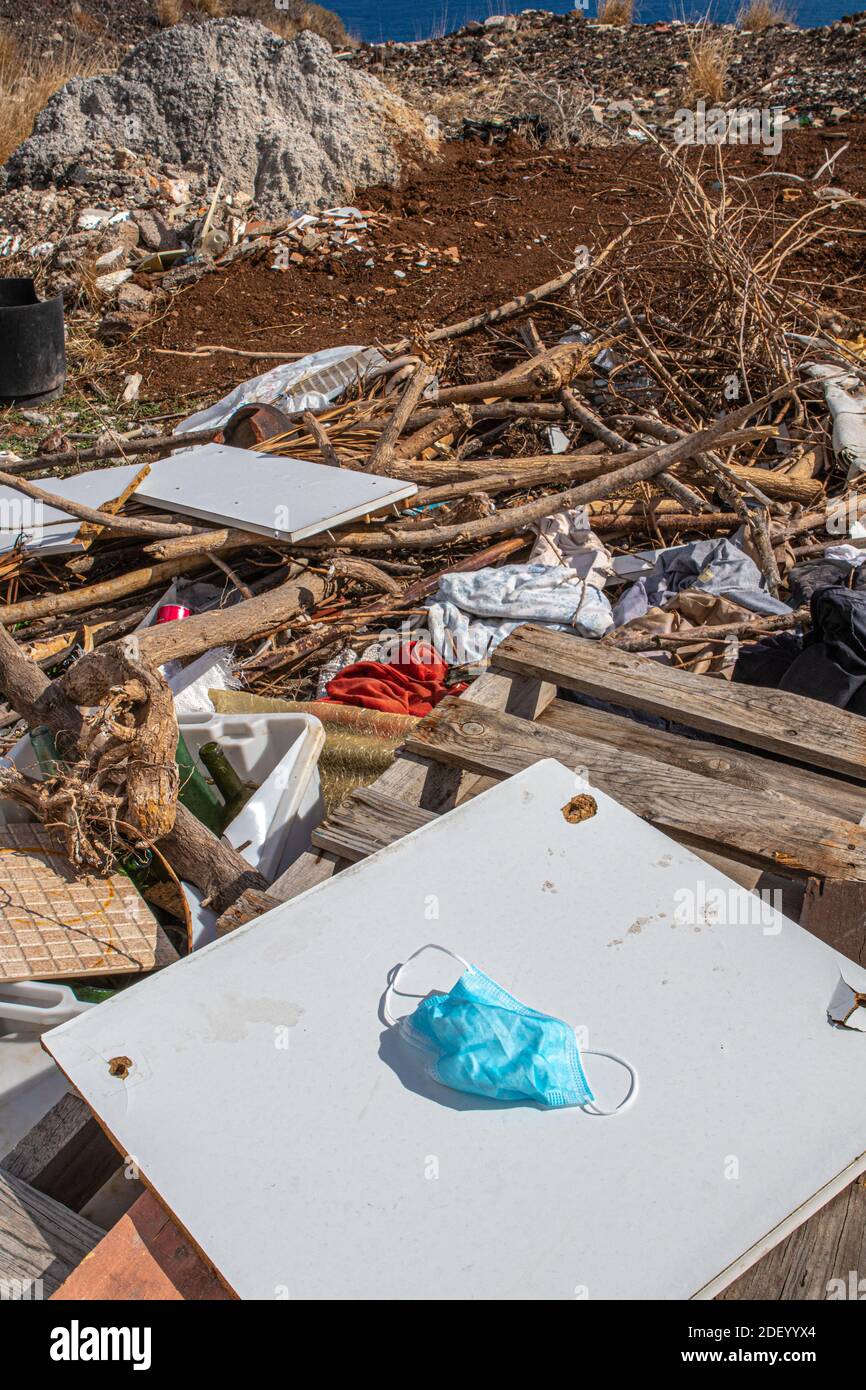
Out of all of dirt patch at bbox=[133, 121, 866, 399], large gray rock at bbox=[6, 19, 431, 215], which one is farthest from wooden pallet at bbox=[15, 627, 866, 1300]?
large gray rock at bbox=[6, 19, 431, 215]

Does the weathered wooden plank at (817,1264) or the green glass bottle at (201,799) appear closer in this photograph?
the weathered wooden plank at (817,1264)

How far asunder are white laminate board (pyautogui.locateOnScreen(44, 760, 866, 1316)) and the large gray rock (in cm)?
927

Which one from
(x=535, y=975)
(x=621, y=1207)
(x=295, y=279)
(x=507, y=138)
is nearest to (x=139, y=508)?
(x=535, y=975)

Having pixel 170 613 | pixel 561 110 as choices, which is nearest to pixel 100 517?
pixel 170 613

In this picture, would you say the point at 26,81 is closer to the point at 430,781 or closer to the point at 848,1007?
the point at 430,781

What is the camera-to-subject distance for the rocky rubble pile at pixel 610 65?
499 inches

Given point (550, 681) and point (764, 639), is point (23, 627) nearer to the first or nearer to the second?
point (550, 681)

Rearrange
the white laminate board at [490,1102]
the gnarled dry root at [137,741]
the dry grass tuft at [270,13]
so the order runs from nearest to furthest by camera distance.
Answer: the white laminate board at [490,1102]
the gnarled dry root at [137,741]
the dry grass tuft at [270,13]

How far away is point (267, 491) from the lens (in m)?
4.35

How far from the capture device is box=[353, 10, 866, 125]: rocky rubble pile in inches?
499

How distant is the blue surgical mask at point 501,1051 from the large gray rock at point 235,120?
31.3 feet

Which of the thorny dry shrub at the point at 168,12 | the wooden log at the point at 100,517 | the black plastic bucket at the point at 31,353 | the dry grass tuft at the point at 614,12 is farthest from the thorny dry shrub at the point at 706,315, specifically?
the thorny dry shrub at the point at 168,12

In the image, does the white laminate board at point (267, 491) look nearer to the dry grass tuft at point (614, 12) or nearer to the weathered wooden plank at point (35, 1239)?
the weathered wooden plank at point (35, 1239)

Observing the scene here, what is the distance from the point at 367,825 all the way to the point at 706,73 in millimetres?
13652
